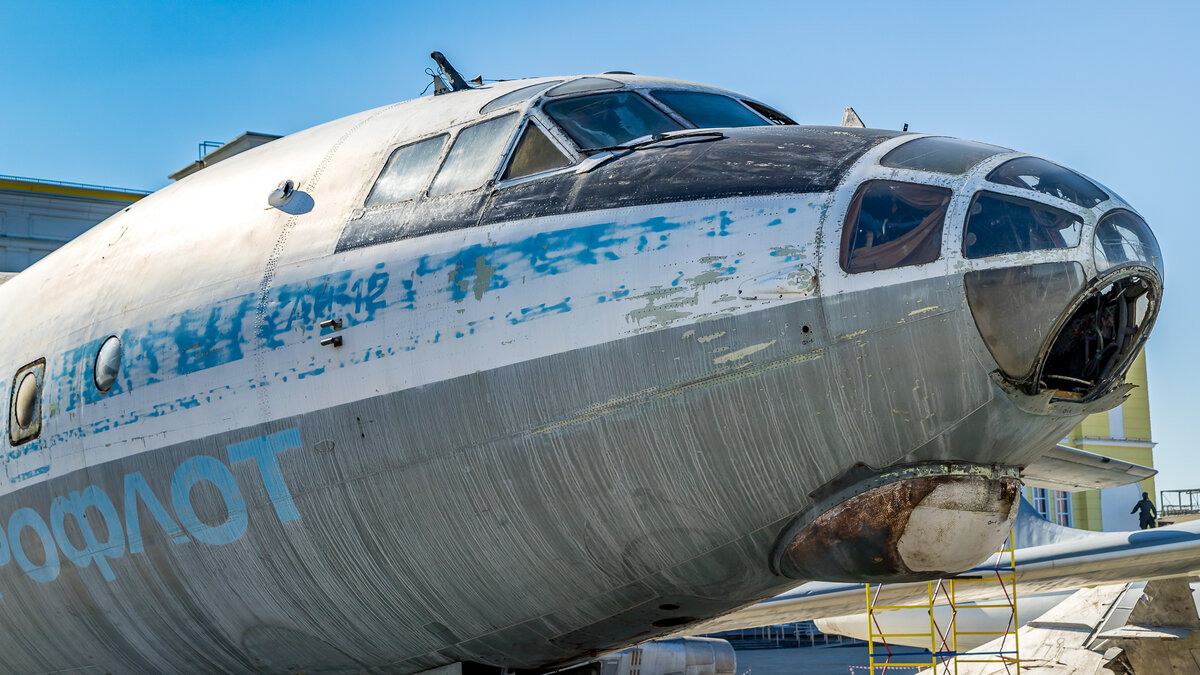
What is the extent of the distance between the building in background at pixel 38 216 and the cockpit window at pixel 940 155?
24741 millimetres

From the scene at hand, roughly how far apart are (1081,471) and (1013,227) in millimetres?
6924

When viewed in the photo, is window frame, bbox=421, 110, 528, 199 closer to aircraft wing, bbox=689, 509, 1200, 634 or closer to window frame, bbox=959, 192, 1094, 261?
window frame, bbox=959, 192, 1094, 261

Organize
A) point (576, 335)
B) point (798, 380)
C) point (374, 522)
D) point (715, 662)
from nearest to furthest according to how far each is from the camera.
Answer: point (798, 380) < point (576, 335) < point (374, 522) < point (715, 662)

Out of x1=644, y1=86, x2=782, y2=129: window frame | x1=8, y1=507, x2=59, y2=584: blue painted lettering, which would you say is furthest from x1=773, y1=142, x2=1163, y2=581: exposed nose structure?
x1=8, y1=507, x2=59, y2=584: blue painted lettering

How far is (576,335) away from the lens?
18.7 ft

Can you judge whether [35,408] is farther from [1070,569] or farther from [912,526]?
[1070,569]

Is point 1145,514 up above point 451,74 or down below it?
below

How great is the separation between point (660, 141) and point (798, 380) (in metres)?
1.74

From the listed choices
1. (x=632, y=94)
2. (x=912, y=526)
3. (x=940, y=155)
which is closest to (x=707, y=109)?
(x=632, y=94)

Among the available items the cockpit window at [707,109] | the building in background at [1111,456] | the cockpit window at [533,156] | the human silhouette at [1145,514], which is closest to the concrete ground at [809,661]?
the human silhouette at [1145,514]

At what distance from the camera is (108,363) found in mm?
7410

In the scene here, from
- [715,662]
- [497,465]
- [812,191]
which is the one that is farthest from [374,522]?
[715,662]

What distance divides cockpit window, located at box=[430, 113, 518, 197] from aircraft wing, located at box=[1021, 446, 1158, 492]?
6.46 metres

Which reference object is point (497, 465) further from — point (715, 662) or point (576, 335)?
point (715, 662)
